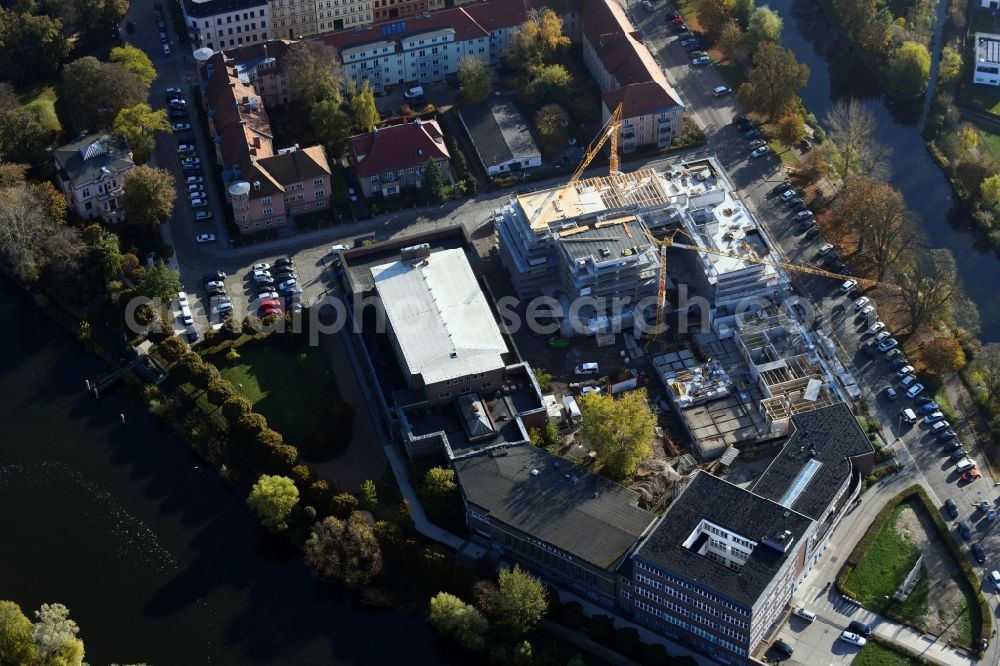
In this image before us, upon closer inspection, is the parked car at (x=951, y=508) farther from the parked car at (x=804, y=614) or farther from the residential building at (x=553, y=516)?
the residential building at (x=553, y=516)

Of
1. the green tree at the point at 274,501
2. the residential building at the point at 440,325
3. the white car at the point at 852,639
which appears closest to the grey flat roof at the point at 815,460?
the white car at the point at 852,639

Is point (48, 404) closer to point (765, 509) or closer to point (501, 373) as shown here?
point (501, 373)

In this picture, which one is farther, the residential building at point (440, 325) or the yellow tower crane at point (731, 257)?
the yellow tower crane at point (731, 257)

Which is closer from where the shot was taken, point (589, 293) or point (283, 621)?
point (283, 621)

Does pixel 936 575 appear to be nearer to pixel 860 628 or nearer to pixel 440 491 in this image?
pixel 860 628

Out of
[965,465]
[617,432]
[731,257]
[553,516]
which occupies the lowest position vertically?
[965,465]

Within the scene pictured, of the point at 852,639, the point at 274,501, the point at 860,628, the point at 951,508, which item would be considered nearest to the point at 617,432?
the point at 860,628

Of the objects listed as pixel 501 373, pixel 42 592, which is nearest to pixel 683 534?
pixel 501 373
